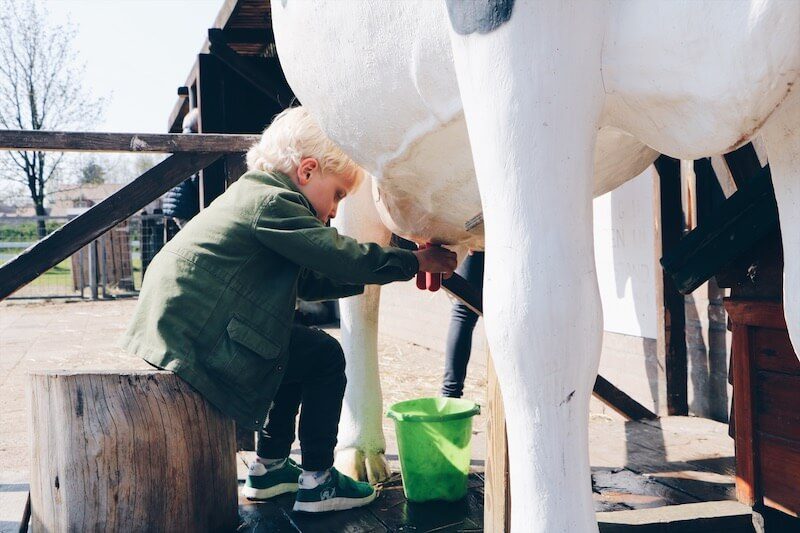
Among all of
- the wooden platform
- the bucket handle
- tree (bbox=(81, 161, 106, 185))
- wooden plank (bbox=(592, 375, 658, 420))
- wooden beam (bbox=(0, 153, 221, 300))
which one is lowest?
the wooden platform

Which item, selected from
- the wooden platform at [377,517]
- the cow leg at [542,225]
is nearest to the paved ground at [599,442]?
the wooden platform at [377,517]

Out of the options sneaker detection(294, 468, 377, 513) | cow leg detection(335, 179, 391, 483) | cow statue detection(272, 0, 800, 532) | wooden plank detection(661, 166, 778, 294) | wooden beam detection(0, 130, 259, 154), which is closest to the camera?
cow statue detection(272, 0, 800, 532)

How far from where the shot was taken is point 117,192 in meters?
2.16

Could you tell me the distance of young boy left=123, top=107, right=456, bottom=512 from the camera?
1.73 metres

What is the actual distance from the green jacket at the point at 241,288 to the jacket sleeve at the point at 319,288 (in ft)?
0.60

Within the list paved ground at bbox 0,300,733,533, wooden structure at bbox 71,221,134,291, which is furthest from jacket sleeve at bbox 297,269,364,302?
wooden structure at bbox 71,221,134,291

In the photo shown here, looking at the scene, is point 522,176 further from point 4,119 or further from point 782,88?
point 4,119

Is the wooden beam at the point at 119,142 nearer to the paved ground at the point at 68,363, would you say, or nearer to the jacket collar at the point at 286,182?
the jacket collar at the point at 286,182

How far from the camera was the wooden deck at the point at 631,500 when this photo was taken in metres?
1.68

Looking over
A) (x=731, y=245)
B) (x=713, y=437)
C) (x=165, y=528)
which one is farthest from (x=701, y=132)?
(x=713, y=437)

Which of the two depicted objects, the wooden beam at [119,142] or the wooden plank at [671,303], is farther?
→ the wooden plank at [671,303]

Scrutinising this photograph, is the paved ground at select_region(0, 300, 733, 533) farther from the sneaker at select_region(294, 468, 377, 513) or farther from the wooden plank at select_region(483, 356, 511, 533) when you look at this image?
the wooden plank at select_region(483, 356, 511, 533)

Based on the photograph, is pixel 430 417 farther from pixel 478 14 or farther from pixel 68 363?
pixel 68 363

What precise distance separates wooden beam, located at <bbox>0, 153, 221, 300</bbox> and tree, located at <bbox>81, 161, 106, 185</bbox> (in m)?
17.6
